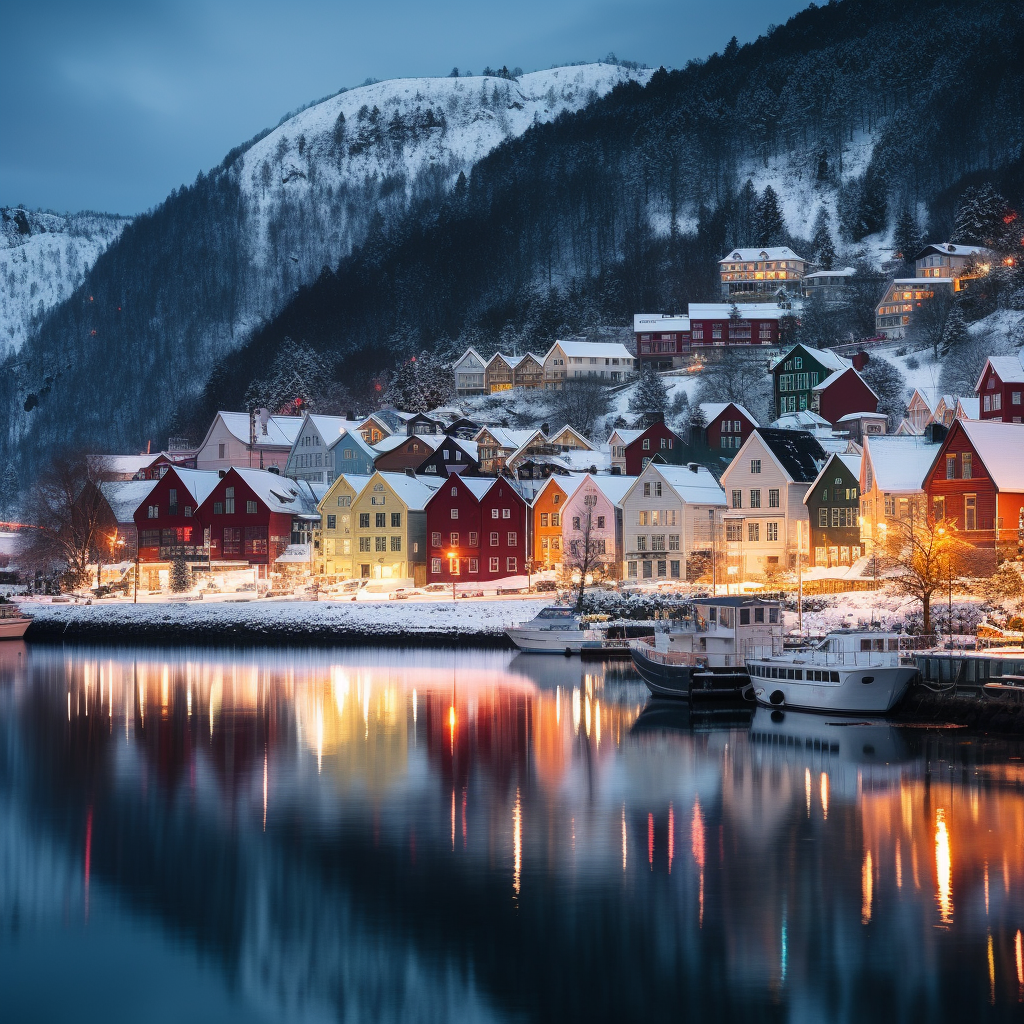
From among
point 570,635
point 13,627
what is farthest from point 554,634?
point 13,627

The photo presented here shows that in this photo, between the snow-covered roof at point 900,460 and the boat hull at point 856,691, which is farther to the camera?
the snow-covered roof at point 900,460

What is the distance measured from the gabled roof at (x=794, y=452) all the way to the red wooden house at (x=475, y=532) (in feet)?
53.1

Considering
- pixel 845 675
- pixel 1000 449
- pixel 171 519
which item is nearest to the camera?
pixel 845 675

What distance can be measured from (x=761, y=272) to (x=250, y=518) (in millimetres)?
100789

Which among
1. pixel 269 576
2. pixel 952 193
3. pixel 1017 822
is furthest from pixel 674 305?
pixel 1017 822

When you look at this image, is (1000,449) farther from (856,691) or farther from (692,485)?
(856,691)

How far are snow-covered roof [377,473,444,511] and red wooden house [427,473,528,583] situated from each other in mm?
1676

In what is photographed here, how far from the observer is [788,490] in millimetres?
74000

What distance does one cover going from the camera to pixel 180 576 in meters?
83.5

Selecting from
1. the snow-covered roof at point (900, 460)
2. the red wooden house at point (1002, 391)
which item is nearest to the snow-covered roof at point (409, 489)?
the snow-covered roof at point (900, 460)

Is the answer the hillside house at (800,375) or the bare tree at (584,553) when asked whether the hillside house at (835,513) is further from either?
the hillside house at (800,375)

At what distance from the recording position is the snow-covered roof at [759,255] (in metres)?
167

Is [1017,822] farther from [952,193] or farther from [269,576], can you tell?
[952,193]

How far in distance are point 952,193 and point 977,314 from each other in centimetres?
5973
